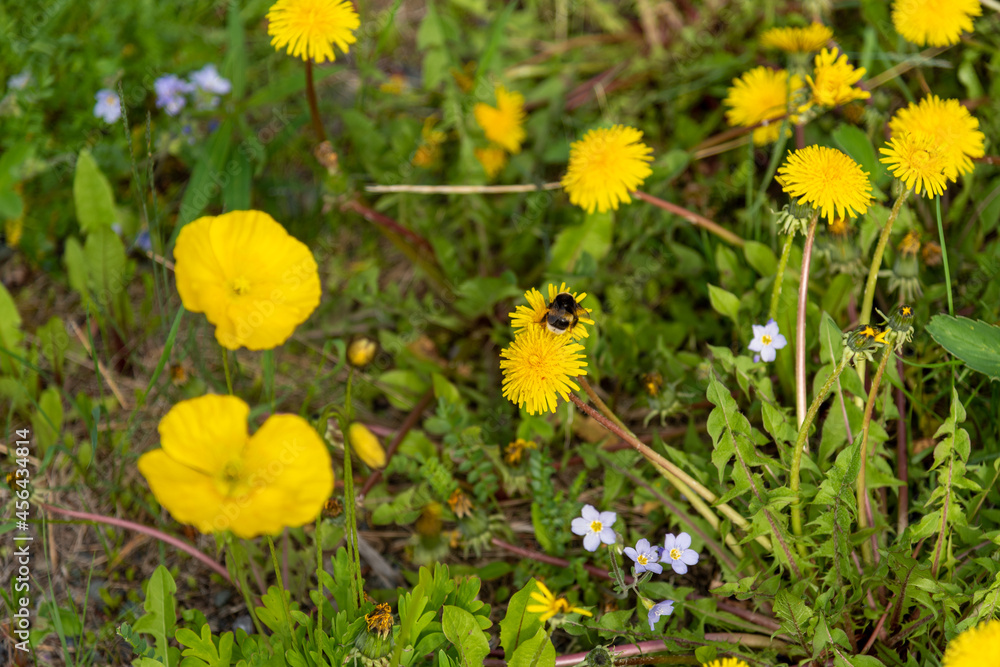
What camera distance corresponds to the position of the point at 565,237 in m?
2.56

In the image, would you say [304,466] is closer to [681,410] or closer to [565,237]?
[681,410]

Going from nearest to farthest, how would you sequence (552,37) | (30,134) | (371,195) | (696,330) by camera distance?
1. (696,330)
2. (30,134)
3. (371,195)
4. (552,37)

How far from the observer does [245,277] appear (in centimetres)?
168

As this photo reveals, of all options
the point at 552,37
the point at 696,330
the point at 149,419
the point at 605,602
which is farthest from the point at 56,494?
the point at 552,37

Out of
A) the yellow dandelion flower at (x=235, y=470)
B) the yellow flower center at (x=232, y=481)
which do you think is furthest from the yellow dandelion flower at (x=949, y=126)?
the yellow flower center at (x=232, y=481)

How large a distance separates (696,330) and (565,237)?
0.55 metres

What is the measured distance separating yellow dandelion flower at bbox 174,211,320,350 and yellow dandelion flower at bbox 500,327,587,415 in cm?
48

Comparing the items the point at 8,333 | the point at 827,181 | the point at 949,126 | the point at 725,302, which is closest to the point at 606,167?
the point at 725,302

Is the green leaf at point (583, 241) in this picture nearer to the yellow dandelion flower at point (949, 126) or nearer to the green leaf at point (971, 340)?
the yellow dandelion flower at point (949, 126)

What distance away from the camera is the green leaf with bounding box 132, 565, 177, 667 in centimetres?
188

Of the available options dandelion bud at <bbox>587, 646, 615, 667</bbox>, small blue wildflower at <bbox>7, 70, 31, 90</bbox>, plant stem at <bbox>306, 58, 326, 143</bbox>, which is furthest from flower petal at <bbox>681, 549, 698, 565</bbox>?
small blue wildflower at <bbox>7, 70, 31, 90</bbox>

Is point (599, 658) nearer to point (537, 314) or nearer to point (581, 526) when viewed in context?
point (581, 526)

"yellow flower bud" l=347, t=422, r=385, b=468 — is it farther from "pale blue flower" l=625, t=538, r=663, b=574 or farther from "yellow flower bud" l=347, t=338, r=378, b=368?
"pale blue flower" l=625, t=538, r=663, b=574

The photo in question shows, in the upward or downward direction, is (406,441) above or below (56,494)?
above
